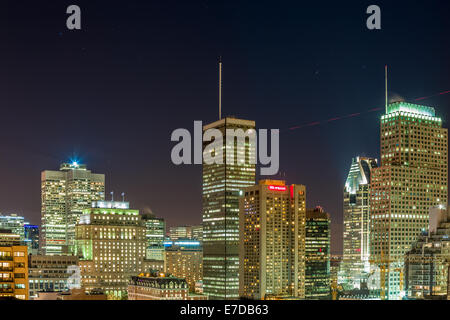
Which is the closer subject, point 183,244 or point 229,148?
point 229,148

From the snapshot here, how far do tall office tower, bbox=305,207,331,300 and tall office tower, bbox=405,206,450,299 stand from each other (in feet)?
69.9

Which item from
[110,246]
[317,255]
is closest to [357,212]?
[317,255]

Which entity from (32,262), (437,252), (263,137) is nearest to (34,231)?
(32,262)

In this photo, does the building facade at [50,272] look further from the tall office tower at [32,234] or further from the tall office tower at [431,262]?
the tall office tower at [431,262]

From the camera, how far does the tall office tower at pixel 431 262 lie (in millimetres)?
78625

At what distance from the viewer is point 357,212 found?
465ft

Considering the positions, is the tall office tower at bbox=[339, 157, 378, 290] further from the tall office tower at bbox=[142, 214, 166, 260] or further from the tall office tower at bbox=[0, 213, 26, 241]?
the tall office tower at bbox=[0, 213, 26, 241]

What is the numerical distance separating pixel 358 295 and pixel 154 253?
2250 inches

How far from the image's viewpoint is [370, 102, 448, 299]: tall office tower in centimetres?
10238

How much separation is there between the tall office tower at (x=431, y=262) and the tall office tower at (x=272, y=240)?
2107 cm

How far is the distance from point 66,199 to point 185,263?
48.9 m

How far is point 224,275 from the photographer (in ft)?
353

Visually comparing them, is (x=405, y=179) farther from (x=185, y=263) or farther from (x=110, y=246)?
(x=110, y=246)

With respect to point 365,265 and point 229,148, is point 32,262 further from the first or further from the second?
point 365,265
